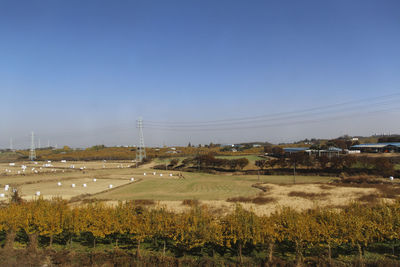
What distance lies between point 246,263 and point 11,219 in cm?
1827

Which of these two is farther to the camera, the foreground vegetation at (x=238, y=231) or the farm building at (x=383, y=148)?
the farm building at (x=383, y=148)

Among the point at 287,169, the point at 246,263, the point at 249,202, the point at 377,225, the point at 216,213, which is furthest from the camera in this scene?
the point at 287,169

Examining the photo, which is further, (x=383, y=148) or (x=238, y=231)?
(x=383, y=148)

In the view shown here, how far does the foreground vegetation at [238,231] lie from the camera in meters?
18.2

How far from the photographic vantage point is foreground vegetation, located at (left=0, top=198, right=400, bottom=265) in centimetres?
1820

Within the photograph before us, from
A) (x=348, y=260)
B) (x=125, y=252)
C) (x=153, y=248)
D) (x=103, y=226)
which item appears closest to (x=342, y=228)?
(x=348, y=260)

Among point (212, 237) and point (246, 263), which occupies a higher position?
point (212, 237)

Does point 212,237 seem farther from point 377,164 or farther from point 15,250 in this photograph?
point 377,164

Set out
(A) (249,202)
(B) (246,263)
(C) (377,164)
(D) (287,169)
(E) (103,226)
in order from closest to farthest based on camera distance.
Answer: (B) (246,263)
(E) (103,226)
(A) (249,202)
(C) (377,164)
(D) (287,169)

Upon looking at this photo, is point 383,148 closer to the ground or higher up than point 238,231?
higher up

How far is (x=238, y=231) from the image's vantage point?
18.6 metres

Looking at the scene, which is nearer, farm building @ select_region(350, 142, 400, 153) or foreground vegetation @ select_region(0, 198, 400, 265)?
foreground vegetation @ select_region(0, 198, 400, 265)

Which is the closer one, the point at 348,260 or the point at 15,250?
the point at 348,260

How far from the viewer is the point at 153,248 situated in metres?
21.3
